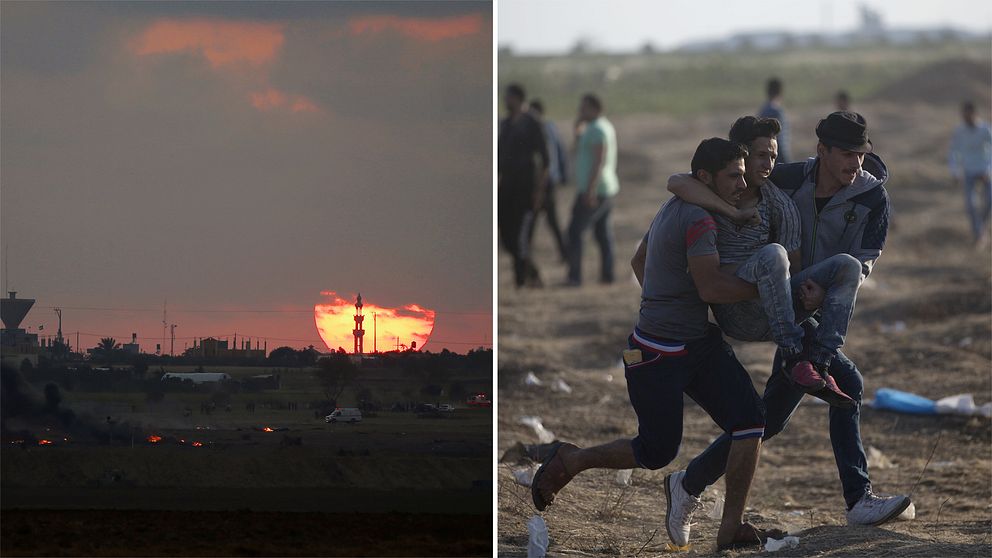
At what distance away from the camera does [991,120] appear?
31.8 meters

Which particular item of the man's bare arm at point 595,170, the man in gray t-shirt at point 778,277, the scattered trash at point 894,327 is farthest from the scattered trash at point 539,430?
the man's bare arm at point 595,170

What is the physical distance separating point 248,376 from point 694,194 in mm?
2910

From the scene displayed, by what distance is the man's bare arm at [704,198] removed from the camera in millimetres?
5043

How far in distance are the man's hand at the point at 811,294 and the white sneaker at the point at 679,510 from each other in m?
0.94

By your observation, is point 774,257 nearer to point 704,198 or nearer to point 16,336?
point 704,198

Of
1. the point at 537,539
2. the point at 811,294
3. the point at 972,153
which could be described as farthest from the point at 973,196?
the point at 537,539

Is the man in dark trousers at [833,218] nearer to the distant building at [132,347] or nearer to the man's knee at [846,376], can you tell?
the man's knee at [846,376]

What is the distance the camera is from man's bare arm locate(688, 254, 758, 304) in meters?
4.99

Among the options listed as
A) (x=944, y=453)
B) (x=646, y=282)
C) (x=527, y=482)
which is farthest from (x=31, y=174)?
(x=944, y=453)

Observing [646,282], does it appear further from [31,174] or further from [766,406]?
[31,174]

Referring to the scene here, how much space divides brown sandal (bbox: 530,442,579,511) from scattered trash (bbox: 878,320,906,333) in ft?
21.6

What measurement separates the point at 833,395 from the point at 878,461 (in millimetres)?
2915

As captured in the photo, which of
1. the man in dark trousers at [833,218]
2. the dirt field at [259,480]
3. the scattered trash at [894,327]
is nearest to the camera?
the man in dark trousers at [833,218]

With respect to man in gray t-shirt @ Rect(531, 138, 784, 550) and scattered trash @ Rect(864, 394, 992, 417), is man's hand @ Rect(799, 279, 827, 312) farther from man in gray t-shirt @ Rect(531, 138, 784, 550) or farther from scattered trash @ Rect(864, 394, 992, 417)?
scattered trash @ Rect(864, 394, 992, 417)
